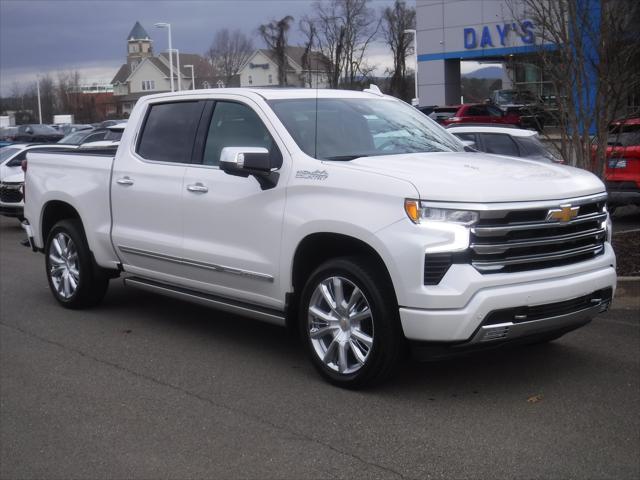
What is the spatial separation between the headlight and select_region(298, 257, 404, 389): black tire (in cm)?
49

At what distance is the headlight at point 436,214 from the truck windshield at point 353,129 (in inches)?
40.6

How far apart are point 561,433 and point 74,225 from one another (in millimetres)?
5234

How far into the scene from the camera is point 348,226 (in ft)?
18.6

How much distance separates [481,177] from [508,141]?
7.31m

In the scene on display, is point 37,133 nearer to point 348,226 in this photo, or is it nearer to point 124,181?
point 124,181

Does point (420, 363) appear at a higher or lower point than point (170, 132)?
lower

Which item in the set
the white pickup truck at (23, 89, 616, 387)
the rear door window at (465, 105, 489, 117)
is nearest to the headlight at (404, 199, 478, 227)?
the white pickup truck at (23, 89, 616, 387)

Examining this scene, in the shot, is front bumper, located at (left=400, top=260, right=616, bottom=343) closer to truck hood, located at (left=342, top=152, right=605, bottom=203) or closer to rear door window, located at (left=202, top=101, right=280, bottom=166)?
truck hood, located at (left=342, top=152, right=605, bottom=203)

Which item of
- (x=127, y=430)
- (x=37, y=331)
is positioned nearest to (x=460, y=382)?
(x=127, y=430)

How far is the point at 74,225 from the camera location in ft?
27.9

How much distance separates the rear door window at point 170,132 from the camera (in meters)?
7.24

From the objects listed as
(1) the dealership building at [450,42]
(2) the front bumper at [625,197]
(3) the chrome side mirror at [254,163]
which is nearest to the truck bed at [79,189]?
(3) the chrome side mirror at [254,163]

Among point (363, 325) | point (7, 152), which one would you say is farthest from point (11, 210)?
point (363, 325)

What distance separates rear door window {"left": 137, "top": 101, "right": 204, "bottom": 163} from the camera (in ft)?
23.8
